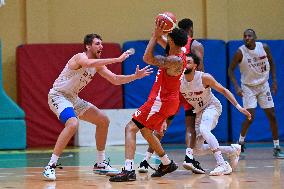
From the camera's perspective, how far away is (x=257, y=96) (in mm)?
12273

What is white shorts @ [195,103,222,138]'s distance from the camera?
9185mm

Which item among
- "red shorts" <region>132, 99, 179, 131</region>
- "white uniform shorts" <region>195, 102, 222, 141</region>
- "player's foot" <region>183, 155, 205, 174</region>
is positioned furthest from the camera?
"white uniform shorts" <region>195, 102, 222, 141</region>

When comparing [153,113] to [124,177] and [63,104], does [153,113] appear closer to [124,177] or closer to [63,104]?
[124,177]

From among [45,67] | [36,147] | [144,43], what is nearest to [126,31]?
[144,43]

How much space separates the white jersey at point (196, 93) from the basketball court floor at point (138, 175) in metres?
0.91

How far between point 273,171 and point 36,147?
7.05m

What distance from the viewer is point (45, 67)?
1507cm

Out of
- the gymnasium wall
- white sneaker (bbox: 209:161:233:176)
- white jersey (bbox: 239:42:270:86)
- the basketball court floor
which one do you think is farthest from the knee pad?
the gymnasium wall

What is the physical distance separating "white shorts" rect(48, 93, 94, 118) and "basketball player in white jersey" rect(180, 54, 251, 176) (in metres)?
1.36

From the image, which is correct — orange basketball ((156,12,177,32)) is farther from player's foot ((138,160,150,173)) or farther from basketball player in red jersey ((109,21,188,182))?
player's foot ((138,160,150,173))

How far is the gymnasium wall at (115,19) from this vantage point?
608 inches

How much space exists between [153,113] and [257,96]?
14.4ft

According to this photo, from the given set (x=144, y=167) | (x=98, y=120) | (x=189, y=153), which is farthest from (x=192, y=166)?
(x=98, y=120)

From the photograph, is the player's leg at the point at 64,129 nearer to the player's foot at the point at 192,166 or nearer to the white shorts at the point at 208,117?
the player's foot at the point at 192,166
